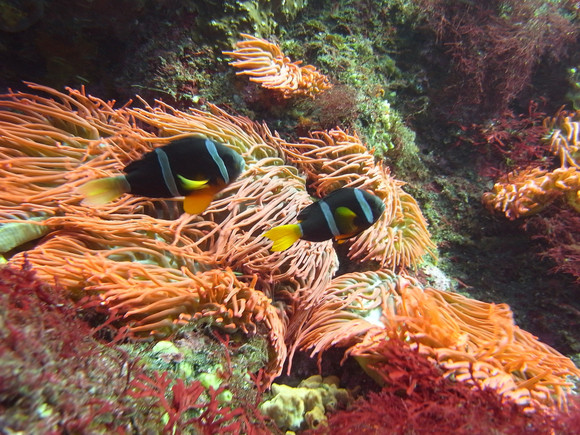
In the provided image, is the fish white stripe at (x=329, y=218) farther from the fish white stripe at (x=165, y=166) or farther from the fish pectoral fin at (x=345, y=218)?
the fish white stripe at (x=165, y=166)

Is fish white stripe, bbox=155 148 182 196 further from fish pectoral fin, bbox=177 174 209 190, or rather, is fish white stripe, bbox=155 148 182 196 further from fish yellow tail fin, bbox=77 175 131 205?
fish yellow tail fin, bbox=77 175 131 205

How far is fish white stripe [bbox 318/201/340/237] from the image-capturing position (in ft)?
5.95

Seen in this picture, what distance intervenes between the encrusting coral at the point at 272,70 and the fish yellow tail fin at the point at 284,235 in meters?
1.98

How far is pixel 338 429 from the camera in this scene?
1992 mm

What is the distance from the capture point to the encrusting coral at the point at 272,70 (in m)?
3.30

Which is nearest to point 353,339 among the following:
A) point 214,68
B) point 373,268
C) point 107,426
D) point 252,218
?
point 373,268

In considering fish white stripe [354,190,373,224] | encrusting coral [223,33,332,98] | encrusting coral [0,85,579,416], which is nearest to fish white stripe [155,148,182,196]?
encrusting coral [0,85,579,416]

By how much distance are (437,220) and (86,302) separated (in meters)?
4.00

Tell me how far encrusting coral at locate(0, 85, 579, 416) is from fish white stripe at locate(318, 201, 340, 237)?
2.52 feet

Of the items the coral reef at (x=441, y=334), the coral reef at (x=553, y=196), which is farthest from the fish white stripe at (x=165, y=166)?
the coral reef at (x=553, y=196)

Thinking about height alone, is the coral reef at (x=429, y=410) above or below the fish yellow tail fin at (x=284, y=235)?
below

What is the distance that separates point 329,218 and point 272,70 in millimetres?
2178

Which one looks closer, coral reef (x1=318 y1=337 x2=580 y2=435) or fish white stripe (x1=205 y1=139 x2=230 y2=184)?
fish white stripe (x1=205 y1=139 x2=230 y2=184)

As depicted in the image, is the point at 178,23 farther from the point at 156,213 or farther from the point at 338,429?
the point at 338,429
